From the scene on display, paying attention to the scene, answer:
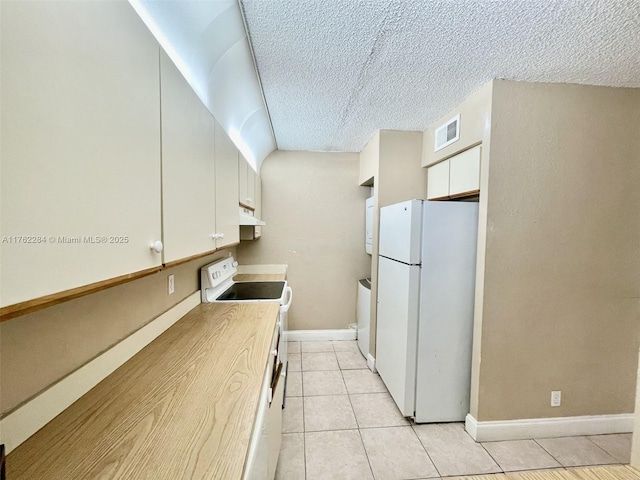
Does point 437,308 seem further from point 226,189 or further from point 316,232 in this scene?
point 316,232

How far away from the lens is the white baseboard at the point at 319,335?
3.47m

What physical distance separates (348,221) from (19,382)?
124 inches

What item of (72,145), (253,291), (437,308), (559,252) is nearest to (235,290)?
(253,291)

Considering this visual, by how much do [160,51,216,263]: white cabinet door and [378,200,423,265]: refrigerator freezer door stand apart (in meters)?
1.41

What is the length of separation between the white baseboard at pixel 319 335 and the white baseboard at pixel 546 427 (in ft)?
5.74

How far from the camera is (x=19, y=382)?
2.16 ft

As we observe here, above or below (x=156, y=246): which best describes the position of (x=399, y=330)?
below

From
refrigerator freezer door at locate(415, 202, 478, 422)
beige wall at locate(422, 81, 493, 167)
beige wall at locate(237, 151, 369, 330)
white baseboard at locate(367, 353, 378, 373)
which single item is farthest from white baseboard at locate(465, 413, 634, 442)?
beige wall at locate(422, 81, 493, 167)

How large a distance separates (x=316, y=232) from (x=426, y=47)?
2.37m

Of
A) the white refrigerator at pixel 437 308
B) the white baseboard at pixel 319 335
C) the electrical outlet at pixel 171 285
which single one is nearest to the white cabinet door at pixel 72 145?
the electrical outlet at pixel 171 285

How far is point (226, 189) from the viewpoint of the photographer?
170cm

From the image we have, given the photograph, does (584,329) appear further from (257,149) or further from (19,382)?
(257,149)

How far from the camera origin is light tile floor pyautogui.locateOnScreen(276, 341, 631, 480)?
1615mm

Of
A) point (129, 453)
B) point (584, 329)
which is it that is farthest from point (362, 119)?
point (129, 453)
